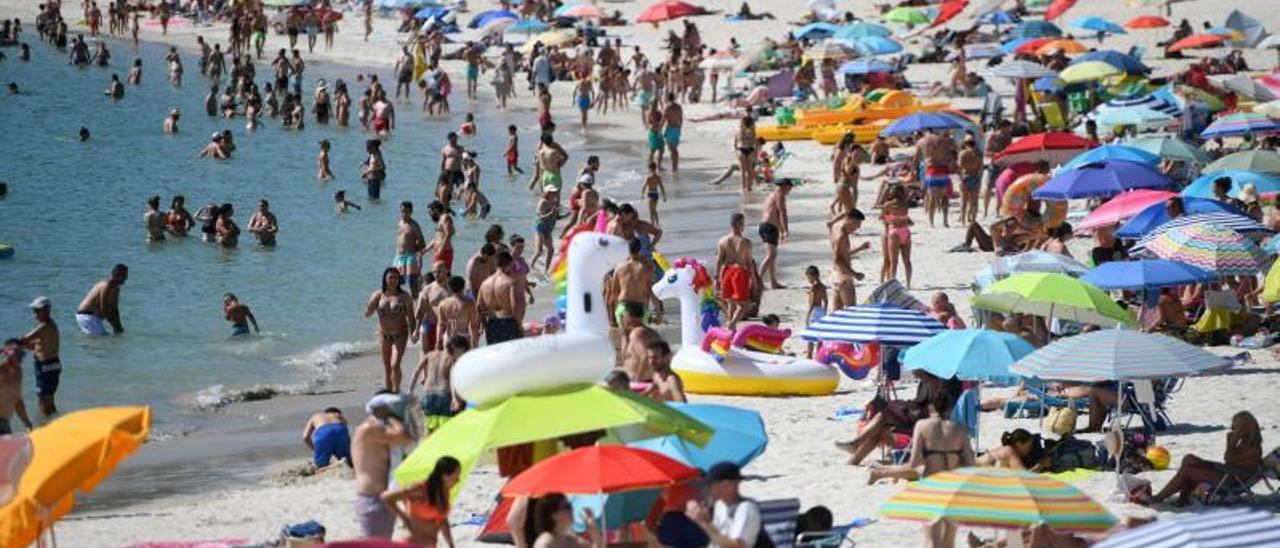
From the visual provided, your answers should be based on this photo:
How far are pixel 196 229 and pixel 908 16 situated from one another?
1819cm

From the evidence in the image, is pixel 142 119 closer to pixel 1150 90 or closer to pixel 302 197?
pixel 302 197

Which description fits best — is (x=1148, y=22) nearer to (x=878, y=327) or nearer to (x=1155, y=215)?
(x=1155, y=215)

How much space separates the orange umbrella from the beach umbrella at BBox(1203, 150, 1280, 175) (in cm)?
1359

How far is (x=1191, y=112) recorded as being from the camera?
26.5 meters

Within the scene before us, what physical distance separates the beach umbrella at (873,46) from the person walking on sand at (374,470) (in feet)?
87.9

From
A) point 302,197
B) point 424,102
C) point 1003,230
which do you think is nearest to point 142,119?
point 424,102

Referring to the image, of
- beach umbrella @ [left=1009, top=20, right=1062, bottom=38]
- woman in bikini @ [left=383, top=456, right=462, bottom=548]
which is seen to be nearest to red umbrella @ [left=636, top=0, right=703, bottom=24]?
beach umbrella @ [left=1009, top=20, right=1062, bottom=38]

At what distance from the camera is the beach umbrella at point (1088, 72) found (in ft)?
99.8

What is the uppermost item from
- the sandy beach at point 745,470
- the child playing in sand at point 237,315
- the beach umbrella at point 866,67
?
the beach umbrella at point 866,67

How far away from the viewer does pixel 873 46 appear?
119ft

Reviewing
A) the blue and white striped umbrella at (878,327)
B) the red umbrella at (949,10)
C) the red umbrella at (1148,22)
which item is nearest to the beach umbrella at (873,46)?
the red umbrella at (949,10)

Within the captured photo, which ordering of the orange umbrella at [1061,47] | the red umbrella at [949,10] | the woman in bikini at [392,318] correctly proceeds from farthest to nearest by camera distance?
the red umbrella at [949,10] → the orange umbrella at [1061,47] → the woman in bikini at [392,318]

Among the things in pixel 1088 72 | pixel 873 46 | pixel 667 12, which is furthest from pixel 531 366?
pixel 667 12

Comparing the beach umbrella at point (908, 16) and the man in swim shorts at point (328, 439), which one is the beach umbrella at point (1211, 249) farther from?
the beach umbrella at point (908, 16)
